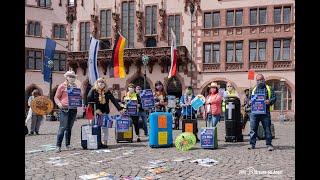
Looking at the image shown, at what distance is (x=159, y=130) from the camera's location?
10641 millimetres

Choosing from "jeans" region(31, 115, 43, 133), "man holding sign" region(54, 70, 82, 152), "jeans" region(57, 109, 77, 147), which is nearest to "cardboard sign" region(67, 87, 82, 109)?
"man holding sign" region(54, 70, 82, 152)

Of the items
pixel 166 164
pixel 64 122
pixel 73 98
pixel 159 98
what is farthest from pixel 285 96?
pixel 166 164

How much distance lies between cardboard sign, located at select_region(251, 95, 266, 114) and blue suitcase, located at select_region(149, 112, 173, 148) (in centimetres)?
215

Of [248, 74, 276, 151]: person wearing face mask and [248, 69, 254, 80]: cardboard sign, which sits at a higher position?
[248, 69, 254, 80]: cardboard sign

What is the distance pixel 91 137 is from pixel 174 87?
23.9 metres

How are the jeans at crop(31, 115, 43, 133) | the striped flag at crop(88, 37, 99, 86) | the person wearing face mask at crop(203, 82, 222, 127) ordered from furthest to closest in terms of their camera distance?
the jeans at crop(31, 115, 43, 133) → the striped flag at crop(88, 37, 99, 86) → the person wearing face mask at crop(203, 82, 222, 127)

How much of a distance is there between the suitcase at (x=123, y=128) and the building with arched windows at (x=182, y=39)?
2063 cm

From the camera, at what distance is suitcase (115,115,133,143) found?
11.7 meters

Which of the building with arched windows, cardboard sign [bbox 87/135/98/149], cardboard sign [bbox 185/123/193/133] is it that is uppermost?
the building with arched windows

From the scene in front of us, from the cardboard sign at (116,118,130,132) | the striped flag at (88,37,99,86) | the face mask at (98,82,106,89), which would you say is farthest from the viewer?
the striped flag at (88,37,99,86)

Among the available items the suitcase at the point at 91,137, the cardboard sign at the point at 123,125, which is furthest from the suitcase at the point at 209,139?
the suitcase at the point at 91,137

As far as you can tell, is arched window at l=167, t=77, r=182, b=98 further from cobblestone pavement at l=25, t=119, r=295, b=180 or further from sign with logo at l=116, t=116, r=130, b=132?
cobblestone pavement at l=25, t=119, r=295, b=180

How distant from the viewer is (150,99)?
1277 centimetres
